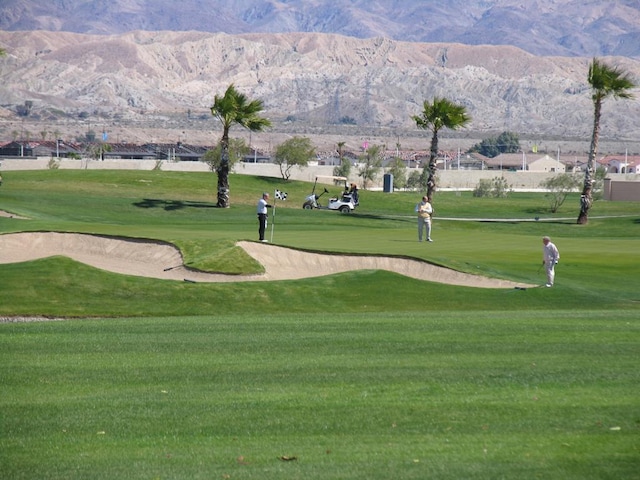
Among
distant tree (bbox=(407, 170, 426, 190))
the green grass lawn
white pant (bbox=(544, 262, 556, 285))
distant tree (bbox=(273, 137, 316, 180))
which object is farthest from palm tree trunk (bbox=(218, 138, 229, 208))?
distant tree (bbox=(407, 170, 426, 190))

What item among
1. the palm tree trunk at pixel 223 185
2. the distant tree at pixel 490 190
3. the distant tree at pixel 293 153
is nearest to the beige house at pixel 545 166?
the distant tree at pixel 490 190

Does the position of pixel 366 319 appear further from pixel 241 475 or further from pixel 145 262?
pixel 145 262

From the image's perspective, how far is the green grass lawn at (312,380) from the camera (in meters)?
11.1

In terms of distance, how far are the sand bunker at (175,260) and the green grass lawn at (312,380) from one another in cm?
84

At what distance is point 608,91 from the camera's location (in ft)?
189

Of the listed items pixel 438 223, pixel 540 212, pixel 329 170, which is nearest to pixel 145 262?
pixel 438 223

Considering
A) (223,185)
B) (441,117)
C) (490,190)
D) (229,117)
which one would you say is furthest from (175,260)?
(490,190)

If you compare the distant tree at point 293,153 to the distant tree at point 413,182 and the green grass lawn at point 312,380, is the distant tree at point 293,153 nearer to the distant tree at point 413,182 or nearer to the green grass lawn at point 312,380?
the distant tree at point 413,182

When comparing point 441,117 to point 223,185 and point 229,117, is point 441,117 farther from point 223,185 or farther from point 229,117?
point 223,185

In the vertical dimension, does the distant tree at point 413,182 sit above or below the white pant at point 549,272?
below

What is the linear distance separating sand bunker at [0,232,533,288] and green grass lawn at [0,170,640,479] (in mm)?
843

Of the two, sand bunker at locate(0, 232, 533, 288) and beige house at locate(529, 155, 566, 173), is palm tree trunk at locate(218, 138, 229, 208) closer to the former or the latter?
sand bunker at locate(0, 232, 533, 288)

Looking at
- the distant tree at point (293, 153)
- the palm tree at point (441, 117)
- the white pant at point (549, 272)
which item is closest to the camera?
the white pant at point (549, 272)

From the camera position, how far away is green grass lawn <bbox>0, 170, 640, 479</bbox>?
11055mm
